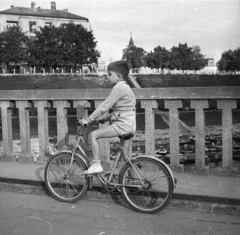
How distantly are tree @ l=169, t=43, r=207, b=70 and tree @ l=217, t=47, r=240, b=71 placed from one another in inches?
241

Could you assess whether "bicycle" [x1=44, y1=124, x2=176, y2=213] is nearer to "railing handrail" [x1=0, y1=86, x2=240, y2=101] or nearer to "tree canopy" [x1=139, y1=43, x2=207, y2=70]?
"railing handrail" [x1=0, y1=86, x2=240, y2=101]

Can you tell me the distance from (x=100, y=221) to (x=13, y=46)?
7383 cm

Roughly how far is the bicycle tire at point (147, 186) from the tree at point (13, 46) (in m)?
72.6

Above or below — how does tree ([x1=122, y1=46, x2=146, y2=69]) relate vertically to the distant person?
above

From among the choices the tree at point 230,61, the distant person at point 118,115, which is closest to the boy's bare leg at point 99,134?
the distant person at point 118,115

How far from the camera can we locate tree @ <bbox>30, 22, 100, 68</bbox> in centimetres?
7762

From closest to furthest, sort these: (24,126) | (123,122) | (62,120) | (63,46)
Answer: (123,122) → (62,120) → (24,126) → (63,46)

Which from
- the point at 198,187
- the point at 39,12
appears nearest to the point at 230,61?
the point at 39,12

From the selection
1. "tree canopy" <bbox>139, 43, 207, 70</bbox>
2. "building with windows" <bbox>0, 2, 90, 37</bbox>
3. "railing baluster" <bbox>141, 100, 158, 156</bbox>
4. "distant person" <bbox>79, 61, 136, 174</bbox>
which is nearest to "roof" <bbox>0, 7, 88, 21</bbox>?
"building with windows" <bbox>0, 2, 90, 37</bbox>

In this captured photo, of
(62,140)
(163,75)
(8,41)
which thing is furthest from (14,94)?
(163,75)

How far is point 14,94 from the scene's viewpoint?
287 inches

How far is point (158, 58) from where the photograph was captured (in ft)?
353

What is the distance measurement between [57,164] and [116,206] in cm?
96

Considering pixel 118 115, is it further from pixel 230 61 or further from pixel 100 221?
pixel 230 61
